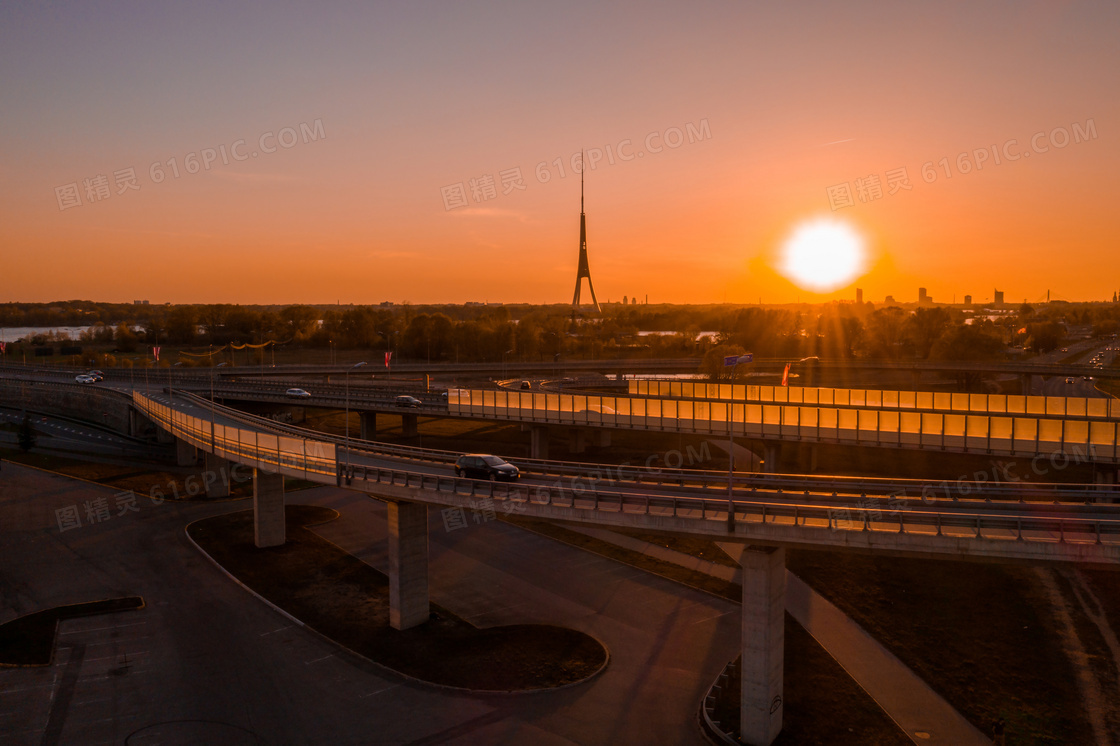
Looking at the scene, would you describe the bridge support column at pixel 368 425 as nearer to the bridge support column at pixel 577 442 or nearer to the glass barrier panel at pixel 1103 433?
the bridge support column at pixel 577 442

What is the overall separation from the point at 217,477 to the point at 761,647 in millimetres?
53128

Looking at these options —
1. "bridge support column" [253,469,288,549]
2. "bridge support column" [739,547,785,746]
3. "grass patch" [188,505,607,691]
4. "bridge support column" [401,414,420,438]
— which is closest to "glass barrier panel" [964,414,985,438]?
"bridge support column" [739,547,785,746]

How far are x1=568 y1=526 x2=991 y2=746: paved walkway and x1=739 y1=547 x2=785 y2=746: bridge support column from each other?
5547 mm

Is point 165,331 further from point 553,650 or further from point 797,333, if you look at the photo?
point 553,650

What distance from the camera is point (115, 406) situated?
92.2 m

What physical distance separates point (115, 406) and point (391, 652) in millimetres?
76066

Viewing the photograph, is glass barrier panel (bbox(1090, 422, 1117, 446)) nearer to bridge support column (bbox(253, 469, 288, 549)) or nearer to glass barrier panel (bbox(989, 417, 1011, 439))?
glass barrier panel (bbox(989, 417, 1011, 439))

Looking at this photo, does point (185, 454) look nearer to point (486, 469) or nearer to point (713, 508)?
point (486, 469)

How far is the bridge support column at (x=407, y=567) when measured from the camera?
36812 mm

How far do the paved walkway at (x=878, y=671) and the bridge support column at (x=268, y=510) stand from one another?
1093 inches

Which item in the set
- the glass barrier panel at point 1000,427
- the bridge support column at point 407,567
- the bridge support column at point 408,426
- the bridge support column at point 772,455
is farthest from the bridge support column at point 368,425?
the glass barrier panel at point 1000,427

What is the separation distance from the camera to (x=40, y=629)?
120 ft

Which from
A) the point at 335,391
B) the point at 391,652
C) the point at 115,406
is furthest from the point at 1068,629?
the point at 115,406

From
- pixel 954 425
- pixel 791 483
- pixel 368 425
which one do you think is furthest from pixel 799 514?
pixel 368 425
